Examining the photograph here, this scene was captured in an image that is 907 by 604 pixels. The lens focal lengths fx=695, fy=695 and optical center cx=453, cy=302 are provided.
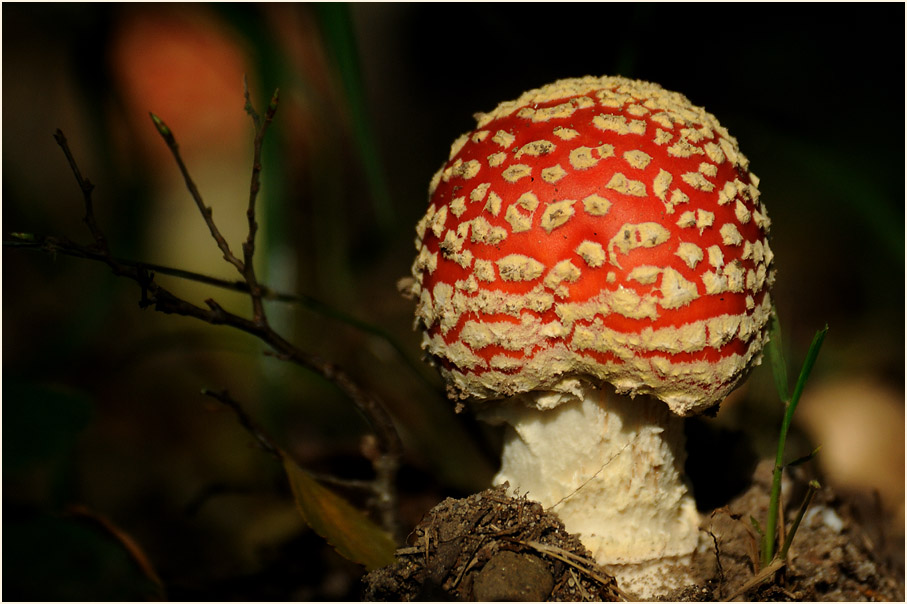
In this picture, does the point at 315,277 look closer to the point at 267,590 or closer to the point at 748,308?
the point at 267,590

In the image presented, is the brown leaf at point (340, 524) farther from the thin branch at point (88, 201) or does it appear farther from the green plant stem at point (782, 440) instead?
the green plant stem at point (782, 440)

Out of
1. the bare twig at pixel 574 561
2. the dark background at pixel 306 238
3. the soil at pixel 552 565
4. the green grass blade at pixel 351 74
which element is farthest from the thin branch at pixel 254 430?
the green grass blade at pixel 351 74

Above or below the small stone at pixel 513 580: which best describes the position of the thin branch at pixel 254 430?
above

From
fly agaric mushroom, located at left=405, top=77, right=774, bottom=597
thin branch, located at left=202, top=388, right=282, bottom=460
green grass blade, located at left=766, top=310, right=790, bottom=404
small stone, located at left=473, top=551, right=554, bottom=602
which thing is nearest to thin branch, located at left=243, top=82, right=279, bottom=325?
thin branch, located at left=202, top=388, right=282, bottom=460

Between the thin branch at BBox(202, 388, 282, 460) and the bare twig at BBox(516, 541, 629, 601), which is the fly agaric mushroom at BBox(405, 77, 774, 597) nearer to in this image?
the bare twig at BBox(516, 541, 629, 601)

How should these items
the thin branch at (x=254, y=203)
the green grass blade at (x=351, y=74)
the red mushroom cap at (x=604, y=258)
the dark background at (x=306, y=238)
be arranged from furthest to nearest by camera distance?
the dark background at (x=306, y=238)
the green grass blade at (x=351, y=74)
the thin branch at (x=254, y=203)
the red mushroom cap at (x=604, y=258)

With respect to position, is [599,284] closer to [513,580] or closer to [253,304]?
[513,580]

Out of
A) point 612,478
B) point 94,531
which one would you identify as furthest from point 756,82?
point 94,531
